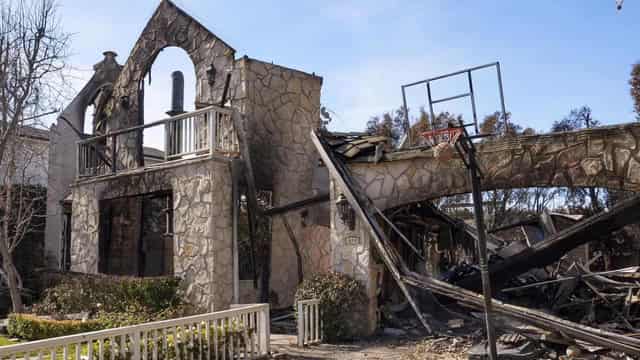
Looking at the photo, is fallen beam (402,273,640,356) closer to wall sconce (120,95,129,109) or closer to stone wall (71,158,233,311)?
stone wall (71,158,233,311)

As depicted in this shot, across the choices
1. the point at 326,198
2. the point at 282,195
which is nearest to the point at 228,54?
the point at 282,195

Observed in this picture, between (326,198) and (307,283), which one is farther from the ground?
(326,198)

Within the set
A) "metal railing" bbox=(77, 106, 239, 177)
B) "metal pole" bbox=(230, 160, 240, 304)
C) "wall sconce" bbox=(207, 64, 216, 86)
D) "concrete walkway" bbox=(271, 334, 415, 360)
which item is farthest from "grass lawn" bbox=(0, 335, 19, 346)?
"wall sconce" bbox=(207, 64, 216, 86)

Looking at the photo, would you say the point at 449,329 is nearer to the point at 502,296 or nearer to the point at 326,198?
the point at 502,296

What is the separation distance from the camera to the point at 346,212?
35.3ft

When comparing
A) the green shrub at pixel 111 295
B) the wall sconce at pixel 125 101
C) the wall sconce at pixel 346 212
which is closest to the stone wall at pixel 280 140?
the green shrub at pixel 111 295

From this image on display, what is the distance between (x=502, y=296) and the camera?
12.0 metres

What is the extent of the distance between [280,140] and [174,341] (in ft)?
24.7

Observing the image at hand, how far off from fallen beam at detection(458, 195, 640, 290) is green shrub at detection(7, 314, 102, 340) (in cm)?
685

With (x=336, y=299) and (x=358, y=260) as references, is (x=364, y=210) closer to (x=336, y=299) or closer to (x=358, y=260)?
(x=358, y=260)

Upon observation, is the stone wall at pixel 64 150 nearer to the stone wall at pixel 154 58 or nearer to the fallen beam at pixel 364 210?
the stone wall at pixel 154 58

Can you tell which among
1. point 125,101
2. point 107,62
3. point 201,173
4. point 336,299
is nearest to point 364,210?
point 336,299

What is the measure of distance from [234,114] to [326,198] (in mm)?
2981

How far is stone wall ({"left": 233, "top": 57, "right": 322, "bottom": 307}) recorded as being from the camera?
45.1ft
